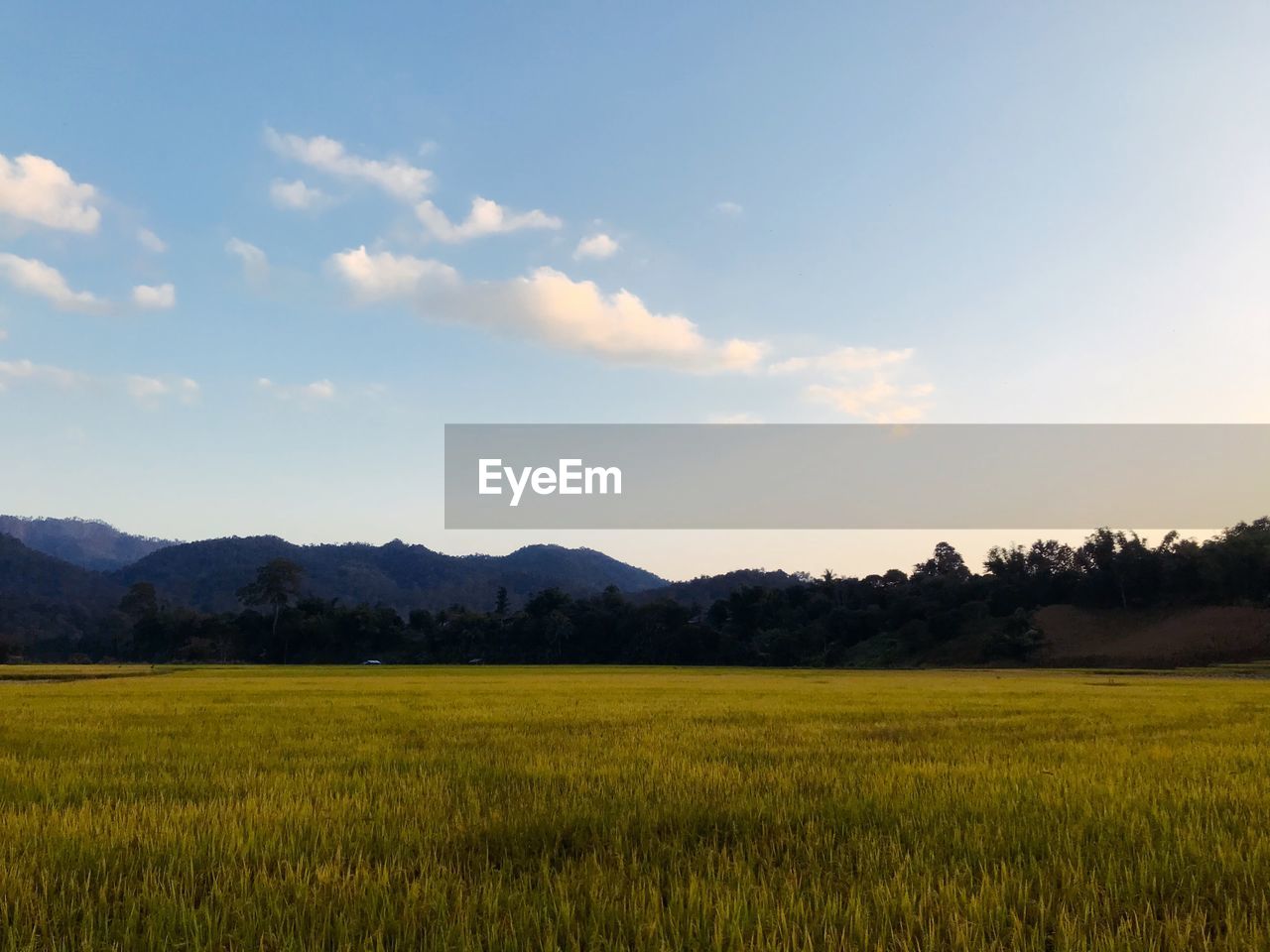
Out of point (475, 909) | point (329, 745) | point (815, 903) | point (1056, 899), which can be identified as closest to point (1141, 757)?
point (1056, 899)

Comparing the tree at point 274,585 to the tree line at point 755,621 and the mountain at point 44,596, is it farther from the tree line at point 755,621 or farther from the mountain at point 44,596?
the mountain at point 44,596

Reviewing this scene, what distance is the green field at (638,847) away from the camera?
9.76 ft

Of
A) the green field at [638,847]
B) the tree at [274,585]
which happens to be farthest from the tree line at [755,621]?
the green field at [638,847]

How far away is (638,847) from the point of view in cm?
423

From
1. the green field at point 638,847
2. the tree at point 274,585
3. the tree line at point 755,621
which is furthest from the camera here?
the tree at point 274,585

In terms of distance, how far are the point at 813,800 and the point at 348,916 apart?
3242 mm

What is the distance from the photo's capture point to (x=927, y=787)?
588 centimetres

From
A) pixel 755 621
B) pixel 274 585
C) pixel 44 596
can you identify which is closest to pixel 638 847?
pixel 755 621

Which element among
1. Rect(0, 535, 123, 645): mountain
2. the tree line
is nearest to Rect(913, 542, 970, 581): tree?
the tree line

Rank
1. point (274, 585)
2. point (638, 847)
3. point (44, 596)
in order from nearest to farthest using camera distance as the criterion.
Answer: point (638, 847)
point (274, 585)
point (44, 596)

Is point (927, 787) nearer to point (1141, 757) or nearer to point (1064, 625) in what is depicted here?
point (1141, 757)

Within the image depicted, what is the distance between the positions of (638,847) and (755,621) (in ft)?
357

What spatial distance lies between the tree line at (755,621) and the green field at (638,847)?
8698 cm

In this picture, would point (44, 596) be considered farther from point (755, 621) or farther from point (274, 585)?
point (755, 621)
